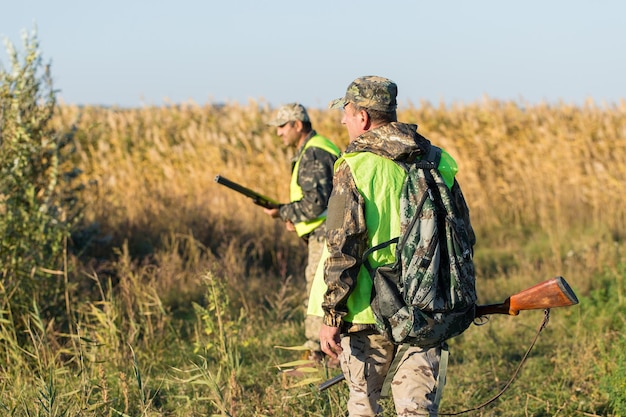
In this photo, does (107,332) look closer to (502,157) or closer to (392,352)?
(392,352)

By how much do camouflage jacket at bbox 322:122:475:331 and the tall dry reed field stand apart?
0.82 m

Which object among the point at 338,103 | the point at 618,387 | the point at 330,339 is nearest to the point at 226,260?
the point at 618,387

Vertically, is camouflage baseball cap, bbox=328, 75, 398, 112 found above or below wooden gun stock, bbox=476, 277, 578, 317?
above

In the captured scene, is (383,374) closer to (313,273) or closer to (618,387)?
(618,387)

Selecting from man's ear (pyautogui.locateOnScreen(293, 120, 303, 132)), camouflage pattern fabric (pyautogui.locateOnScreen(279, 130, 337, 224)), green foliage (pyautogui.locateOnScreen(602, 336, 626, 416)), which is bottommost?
green foliage (pyautogui.locateOnScreen(602, 336, 626, 416))

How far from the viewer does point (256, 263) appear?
1074 cm

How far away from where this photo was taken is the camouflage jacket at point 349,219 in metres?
4.01

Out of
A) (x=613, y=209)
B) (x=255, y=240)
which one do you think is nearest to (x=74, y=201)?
(x=255, y=240)

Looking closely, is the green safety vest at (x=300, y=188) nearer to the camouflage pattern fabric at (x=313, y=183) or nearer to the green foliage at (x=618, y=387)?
the camouflage pattern fabric at (x=313, y=183)

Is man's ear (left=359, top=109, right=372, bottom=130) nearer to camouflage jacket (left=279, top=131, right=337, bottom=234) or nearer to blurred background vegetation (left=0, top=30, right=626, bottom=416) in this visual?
blurred background vegetation (left=0, top=30, right=626, bottom=416)

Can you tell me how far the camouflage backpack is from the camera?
3.96m

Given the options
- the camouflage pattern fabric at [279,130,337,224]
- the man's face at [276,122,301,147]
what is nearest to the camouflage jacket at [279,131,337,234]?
the camouflage pattern fabric at [279,130,337,224]

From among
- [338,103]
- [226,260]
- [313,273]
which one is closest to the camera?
[338,103]

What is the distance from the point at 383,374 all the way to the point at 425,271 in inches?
26.1
